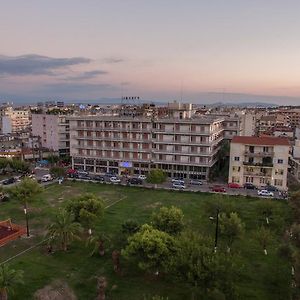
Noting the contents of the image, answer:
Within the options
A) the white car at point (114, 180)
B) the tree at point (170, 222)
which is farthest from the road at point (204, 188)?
the tree at point (170, 222)

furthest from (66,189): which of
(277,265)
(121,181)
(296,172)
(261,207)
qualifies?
(296,172)

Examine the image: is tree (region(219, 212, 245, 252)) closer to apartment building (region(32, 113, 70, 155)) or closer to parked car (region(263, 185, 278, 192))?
parked car (region(263, 185, 278, 192))

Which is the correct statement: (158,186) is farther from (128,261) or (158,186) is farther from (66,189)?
(128,261)

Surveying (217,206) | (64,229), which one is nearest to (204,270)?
(217,206)

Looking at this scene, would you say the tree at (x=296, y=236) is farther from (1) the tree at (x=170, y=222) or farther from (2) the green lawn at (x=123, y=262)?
(1) the tree at (x=170, y=222)

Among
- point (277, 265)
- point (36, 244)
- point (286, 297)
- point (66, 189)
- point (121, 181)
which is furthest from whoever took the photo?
point (121, 181)

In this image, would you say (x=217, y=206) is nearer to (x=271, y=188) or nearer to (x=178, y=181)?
(x=271, y=188)
